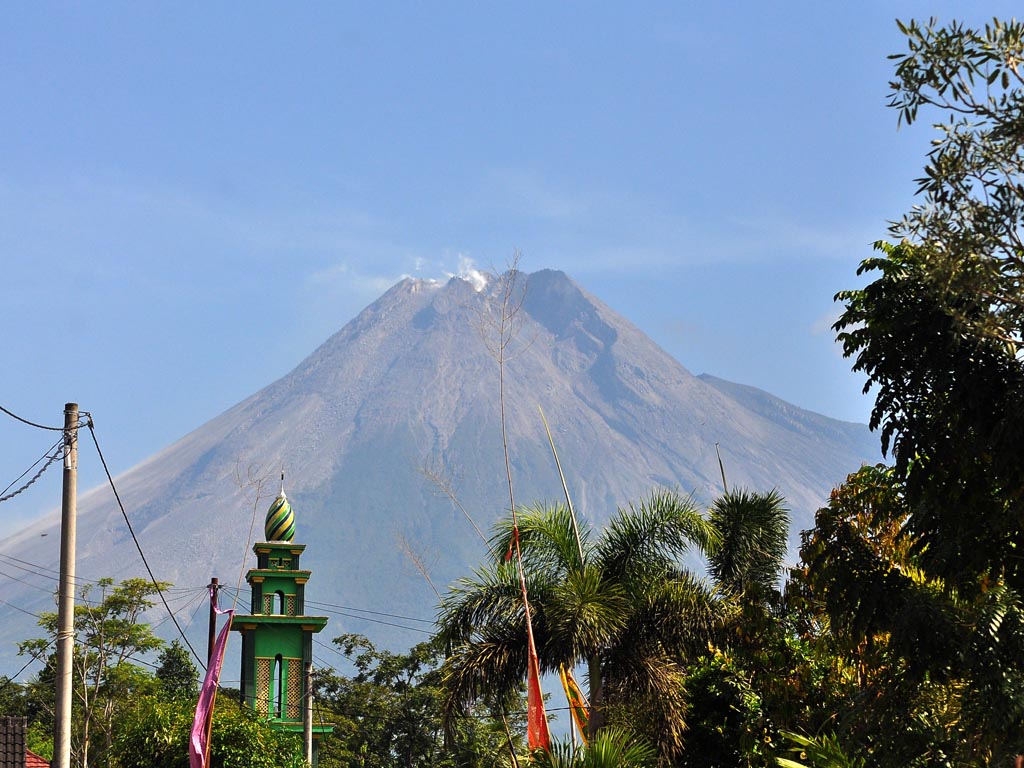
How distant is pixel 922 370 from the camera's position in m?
13.5

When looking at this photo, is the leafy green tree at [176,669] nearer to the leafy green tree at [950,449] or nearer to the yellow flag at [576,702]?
the yellow flag at [576,702]

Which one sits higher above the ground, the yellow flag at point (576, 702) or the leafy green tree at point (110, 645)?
the leafy green tree at point (110, 645)

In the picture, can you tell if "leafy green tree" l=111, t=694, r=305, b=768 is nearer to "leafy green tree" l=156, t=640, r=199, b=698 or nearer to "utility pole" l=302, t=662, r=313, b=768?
"utility pole" l=302, t=662, r=313, b=768

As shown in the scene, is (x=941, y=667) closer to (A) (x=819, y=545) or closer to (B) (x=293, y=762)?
(A) (x=819, y=545)

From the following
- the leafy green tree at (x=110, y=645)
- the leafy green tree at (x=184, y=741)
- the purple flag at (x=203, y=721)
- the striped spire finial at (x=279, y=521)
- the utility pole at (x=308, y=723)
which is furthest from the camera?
the leafy green tree at (x=110, y=645)

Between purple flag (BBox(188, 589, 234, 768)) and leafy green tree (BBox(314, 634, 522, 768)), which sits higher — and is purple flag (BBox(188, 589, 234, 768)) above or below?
below

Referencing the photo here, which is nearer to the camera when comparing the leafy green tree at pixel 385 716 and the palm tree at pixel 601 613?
the palm tree at pixel 601 613

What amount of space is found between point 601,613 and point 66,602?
711cm

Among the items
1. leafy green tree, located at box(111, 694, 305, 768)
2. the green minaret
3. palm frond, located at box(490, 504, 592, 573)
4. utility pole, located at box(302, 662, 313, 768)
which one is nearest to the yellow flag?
palm frond, located at box(490, 504, 592, 573)

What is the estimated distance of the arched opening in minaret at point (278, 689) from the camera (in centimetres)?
3875

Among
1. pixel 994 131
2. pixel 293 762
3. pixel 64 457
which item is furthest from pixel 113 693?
pixel 994 131

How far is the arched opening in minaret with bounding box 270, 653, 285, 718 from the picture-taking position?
38750mm

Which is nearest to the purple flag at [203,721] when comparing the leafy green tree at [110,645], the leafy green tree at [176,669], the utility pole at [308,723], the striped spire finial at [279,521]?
the utility pole at [308,723]

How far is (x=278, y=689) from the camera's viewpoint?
38812 millimetres
